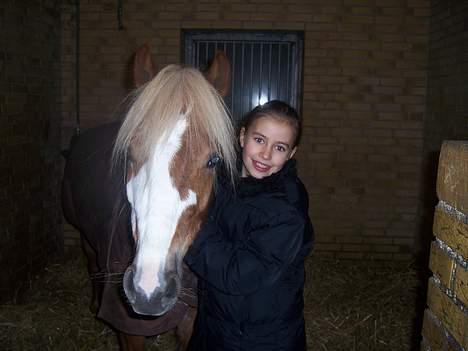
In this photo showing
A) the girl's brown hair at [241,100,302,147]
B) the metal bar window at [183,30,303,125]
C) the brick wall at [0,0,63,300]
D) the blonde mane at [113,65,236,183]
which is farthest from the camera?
the metal bar window at [183,30,303,125]

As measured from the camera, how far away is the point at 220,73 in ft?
6.42

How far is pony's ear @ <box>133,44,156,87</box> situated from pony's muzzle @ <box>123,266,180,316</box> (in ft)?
3.10

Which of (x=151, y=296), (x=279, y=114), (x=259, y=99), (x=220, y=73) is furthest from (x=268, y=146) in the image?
(x=259, y=99)

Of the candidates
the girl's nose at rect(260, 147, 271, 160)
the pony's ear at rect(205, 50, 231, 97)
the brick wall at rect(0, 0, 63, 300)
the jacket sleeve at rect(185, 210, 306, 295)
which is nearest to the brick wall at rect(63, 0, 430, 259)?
the brick wall at rect(0, 0, 63, 300)

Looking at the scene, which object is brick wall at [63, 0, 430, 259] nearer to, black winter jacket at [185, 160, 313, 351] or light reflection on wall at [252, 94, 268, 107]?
light reflection on wall at [252, 94, 268, 107]

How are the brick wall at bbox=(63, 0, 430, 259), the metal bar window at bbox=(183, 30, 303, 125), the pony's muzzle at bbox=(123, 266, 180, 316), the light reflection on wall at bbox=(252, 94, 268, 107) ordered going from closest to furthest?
1. the pony's muzzle at bbox=(123, 266, 180, 316)
2. the brick wall at bbox=(63, 0, 430, 259)
3. the metal bar window at bbox=(183, 30, 303, 125)
4. the light reflection on wall at bbox=(252, 94, 268, 107)

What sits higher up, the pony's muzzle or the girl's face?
the girl's face

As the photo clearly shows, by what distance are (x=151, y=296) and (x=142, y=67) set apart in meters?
1.09

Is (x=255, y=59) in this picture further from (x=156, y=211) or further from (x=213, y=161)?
(x=156, y=211)

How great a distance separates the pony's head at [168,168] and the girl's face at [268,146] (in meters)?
0.10

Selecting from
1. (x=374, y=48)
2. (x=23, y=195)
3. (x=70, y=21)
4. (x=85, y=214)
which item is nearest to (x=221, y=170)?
(x=85, y=214)

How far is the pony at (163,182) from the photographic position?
4.40 ft

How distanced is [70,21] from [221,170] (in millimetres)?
4033

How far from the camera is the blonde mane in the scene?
5.05ft
